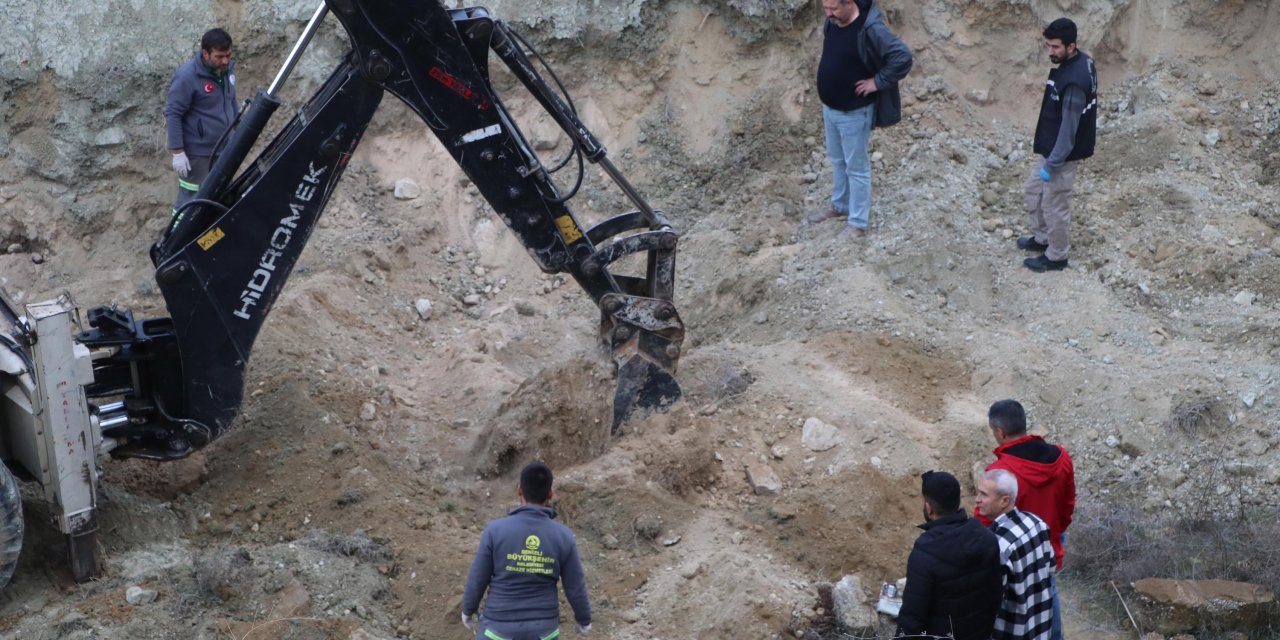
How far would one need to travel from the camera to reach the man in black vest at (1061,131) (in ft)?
28.3

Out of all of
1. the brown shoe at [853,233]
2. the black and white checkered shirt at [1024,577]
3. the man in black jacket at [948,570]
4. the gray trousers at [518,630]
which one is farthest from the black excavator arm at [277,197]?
the brown shoe at [853,233]

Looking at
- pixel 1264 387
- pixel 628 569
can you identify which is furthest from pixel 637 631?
pixel 1264 387

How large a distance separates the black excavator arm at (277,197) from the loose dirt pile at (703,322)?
0.66m

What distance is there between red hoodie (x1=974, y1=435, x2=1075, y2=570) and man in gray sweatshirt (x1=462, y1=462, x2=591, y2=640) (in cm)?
189

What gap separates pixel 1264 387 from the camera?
26.0 feet

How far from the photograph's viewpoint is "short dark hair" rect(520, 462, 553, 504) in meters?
5.15

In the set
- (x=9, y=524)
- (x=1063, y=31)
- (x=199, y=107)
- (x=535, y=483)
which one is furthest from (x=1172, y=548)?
(x=199, y=107)

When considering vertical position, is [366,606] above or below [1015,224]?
below

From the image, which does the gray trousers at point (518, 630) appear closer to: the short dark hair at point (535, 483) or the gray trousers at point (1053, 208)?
the short dark hair at point (535, 483)

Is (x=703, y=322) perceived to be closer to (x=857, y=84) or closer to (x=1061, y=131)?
(x=857, y=84)

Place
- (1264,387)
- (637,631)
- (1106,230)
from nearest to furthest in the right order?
(637,631) < (1264,387) < (1106,230)

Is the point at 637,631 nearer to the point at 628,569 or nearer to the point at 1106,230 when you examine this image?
the point at 628,569

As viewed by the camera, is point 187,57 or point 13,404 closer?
point 13,404

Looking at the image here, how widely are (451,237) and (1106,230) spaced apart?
523cm
